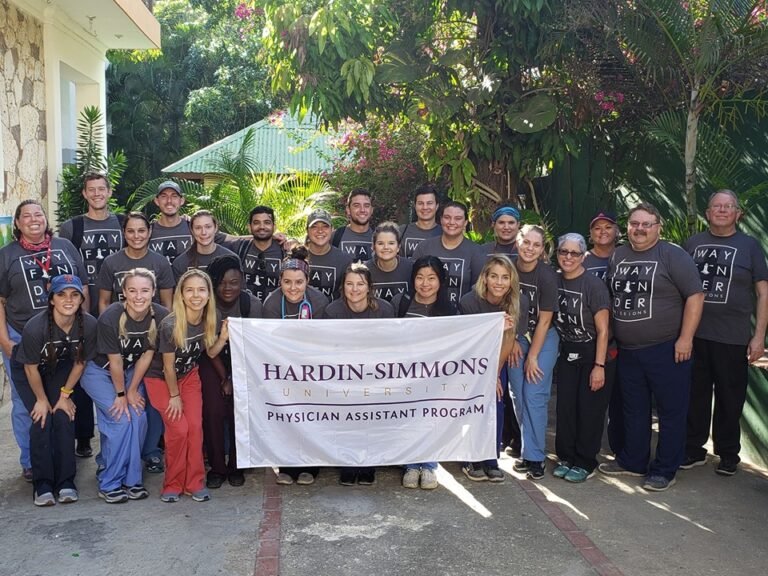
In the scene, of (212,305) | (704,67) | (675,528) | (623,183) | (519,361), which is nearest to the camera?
(675,528)

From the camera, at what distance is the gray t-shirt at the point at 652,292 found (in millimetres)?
5402

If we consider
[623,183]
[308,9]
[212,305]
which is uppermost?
[308,9]

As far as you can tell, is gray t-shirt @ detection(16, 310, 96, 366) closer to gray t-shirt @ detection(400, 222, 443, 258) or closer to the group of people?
the group of people

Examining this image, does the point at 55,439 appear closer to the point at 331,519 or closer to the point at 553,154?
the point at 331,519

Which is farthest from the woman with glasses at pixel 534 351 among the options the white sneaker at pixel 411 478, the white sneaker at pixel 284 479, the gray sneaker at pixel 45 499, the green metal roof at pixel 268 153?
the green metal roof at pixel 268 153

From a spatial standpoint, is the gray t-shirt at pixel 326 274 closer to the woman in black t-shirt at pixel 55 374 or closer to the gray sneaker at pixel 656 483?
the woman in black t-shirt at pixel 55 374

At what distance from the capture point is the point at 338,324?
5.39 meters

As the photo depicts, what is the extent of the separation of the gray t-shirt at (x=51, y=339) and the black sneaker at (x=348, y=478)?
1.81 metres

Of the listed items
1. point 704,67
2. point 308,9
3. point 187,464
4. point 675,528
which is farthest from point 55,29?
point 675,528

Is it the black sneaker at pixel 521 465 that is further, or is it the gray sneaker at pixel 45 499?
the black sneaker at pixel 521 465

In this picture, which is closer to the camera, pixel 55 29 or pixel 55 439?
pixel 55 439

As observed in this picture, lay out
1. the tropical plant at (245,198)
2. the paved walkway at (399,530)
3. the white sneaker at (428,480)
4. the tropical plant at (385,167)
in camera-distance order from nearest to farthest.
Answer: the paved walkway at (399,530) < the white sneaker at (428,480) < the tropical plant at (245,198) < the tropical plant at (385,167)

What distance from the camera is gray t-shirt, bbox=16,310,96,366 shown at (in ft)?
16.7

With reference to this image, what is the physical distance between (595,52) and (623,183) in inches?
54.7
